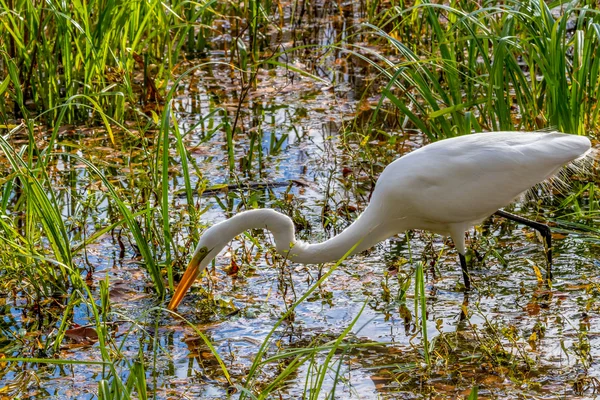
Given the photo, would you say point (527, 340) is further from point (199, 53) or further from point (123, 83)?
point (199, 53)

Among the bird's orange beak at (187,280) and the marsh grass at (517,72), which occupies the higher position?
the marsh grass at (517,72)

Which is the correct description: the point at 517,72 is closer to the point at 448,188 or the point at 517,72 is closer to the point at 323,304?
the point at 448,188

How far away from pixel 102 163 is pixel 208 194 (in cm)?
75

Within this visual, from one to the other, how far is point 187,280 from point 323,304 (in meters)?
0.71

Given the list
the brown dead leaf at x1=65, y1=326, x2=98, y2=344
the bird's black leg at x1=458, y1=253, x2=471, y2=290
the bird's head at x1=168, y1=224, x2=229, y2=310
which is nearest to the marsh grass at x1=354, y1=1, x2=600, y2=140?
the bird's black leg at x1=458, y1=253, x2=471, y2=290

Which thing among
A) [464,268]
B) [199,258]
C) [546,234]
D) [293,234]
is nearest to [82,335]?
[199,258]

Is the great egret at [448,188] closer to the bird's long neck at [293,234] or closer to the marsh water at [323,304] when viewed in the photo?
the bird's long neck at [293,234]

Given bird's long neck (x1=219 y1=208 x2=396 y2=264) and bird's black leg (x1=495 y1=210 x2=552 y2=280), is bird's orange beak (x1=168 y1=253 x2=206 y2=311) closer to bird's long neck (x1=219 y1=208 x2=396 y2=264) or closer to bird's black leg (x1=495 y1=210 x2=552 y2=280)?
bird's long neck (x1=219 y1=208 x2=396 y2=264)

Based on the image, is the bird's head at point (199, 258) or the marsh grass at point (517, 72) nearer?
the bird's head at point (199, 258)

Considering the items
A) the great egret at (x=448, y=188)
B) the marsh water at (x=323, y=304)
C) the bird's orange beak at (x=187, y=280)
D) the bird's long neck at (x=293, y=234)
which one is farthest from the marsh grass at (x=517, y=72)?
the bird's orange beak at (x=187, y=280)

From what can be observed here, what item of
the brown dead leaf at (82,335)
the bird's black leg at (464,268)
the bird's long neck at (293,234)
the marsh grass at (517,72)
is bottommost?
the brown dead leaf at (82,335)

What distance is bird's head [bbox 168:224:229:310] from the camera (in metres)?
4.39

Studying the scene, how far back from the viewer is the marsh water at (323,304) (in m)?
3.82

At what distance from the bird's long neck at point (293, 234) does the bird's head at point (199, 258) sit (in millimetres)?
67
